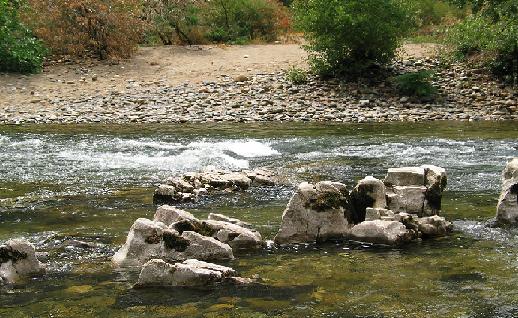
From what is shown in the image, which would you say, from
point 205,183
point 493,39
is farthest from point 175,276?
point 493,39

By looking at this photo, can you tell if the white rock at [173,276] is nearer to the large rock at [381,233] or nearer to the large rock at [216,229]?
the large rock at [216,229]

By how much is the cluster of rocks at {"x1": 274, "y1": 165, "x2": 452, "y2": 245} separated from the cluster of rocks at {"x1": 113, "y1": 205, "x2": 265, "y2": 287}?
48 cm

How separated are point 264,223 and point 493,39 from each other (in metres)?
18.7

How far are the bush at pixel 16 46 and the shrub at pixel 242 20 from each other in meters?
8.48

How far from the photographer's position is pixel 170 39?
3344cm

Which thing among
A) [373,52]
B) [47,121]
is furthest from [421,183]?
[373,52]

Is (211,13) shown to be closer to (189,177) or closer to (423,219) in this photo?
(189,177)

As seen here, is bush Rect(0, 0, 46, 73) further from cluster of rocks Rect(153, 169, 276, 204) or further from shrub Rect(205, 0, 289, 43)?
cluster of rocks Rect(153, 169, 276, 204)

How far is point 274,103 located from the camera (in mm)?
23719

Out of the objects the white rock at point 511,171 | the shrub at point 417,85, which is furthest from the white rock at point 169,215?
the shrub at point 417,85

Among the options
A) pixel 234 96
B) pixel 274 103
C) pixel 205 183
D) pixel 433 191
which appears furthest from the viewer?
pixel 234 96

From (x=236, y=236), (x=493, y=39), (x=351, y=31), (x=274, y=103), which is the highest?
(x=351, y=31)

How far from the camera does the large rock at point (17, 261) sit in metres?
6.28

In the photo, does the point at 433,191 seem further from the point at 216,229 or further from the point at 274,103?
the point at 274,103
